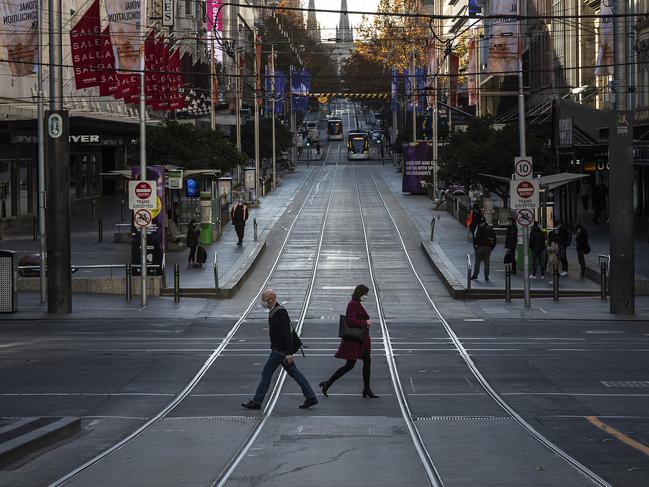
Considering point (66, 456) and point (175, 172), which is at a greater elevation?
point (175, 172)

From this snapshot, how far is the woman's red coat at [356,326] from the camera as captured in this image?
58.4 ft

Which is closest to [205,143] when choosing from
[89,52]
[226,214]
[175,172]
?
[226,214]

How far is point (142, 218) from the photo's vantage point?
3341 centimetres

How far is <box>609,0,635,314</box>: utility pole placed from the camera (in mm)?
29922

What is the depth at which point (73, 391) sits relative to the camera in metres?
18.8

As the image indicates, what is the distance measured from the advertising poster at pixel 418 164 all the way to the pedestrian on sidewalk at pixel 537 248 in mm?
41115

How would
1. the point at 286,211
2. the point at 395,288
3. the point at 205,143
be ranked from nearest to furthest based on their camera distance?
the point at 395,288
the point at 205,143
the point at 286,211

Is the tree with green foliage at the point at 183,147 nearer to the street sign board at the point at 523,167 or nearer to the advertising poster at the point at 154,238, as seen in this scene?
the advertising poster at the point at 154,238

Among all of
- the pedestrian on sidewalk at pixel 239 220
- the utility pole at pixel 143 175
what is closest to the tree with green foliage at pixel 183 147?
the pedestrian on sidewalk at pixel 239 220

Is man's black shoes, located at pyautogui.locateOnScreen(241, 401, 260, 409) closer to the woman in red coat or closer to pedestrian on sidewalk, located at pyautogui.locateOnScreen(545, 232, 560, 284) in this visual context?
the woman in red coat

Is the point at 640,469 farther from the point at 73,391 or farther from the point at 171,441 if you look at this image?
the point at 73,391

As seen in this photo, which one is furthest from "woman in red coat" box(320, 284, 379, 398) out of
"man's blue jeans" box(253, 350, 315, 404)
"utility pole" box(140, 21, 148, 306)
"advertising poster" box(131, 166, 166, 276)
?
"advertising poster" box(131, 166, 166, 276)

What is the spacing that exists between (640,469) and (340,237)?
41.6 m

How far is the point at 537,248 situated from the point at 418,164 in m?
42.5
